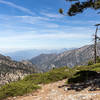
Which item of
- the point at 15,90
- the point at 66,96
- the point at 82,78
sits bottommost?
the point at 15,90

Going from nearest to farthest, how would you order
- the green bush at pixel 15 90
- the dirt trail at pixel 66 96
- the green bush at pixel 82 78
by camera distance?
the dirt trail at pixel 66 96, the green bush at pixel 15 90, the green bush at pixel 82 78

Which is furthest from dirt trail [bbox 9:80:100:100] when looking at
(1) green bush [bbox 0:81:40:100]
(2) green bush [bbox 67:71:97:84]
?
(2) green bush [bbox 67:71:97:84]

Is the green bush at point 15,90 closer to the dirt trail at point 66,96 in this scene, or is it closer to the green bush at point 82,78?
the dirt trail at point 66,96

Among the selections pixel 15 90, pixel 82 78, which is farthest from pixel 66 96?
pixel 82 78

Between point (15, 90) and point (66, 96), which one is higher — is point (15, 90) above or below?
below

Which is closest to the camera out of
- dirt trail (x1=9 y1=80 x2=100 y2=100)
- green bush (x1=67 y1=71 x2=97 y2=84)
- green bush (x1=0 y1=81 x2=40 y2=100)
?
dirt trail (x1=9 y1=80 x2=100 y2=100)

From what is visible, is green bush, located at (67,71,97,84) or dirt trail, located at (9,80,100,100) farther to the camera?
green bush, located at (67,71,97,84)

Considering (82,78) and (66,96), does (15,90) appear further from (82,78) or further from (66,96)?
(82,78)

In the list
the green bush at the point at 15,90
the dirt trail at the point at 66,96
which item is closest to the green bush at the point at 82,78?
the dirt trail at the point at 66,96

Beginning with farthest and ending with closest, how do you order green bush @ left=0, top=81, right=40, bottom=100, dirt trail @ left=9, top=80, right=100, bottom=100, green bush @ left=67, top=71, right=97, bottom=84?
1. green bush @ left=67, top=71, right=97, bottom=84
2. green bush @ left=0, top=81, right=40, bottom=100
3. dirt trail @ left=9, top=80, right=100, bottom=100

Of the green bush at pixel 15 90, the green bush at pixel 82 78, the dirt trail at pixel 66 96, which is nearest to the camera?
the dirt trail at pixel 66 96

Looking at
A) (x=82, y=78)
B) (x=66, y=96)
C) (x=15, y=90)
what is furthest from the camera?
(x=82, y=78)

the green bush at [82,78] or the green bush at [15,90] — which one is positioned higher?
the green bush at [82,78]

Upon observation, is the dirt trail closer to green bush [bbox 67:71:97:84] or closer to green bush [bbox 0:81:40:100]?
green bush [bbox 0:81:40:100]
